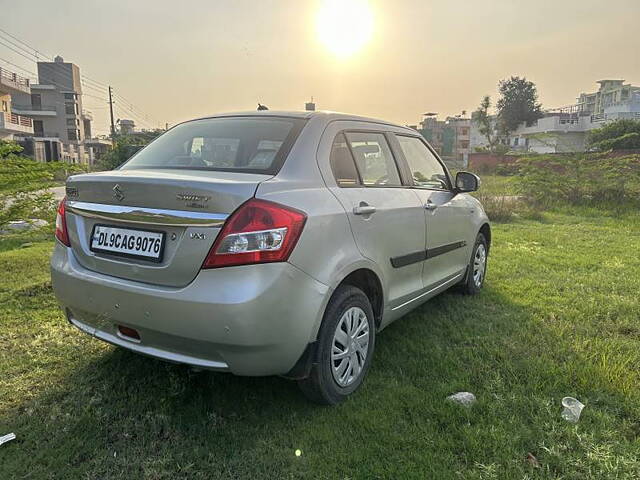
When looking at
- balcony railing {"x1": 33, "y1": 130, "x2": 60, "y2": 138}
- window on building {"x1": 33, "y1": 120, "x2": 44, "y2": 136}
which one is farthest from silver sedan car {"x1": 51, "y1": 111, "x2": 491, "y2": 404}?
window on building {"x1": 33, "y1": 120, "x2": 44, "y2": 136}

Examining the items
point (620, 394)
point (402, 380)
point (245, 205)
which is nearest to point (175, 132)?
A: point (245, 205)

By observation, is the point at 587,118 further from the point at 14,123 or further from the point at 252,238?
the point at 252,238

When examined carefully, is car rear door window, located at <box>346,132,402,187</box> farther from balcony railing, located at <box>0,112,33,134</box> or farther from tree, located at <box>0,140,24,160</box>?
balcony railing, located at <box>0,112,33,134</box>

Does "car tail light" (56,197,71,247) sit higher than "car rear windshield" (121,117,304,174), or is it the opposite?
"car rear windshield" (121,117,304,174)

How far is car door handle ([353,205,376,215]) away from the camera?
270cm

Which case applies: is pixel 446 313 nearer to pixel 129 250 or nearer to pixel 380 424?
pixel 380 424

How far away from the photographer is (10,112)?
132 ft

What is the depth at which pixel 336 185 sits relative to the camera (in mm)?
2686

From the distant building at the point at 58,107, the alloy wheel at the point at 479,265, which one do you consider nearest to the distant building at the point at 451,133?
the distant building at the point at 58,107

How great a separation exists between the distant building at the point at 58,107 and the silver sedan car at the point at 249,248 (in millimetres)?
48824

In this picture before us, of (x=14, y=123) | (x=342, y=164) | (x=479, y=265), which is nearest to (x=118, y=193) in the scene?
(x=342, y=164)

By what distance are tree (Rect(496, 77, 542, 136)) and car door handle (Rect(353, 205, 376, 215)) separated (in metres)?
67.7

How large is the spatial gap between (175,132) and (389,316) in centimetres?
193

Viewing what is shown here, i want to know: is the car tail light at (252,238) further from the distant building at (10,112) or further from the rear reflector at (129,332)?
the distant building at (10,112)
